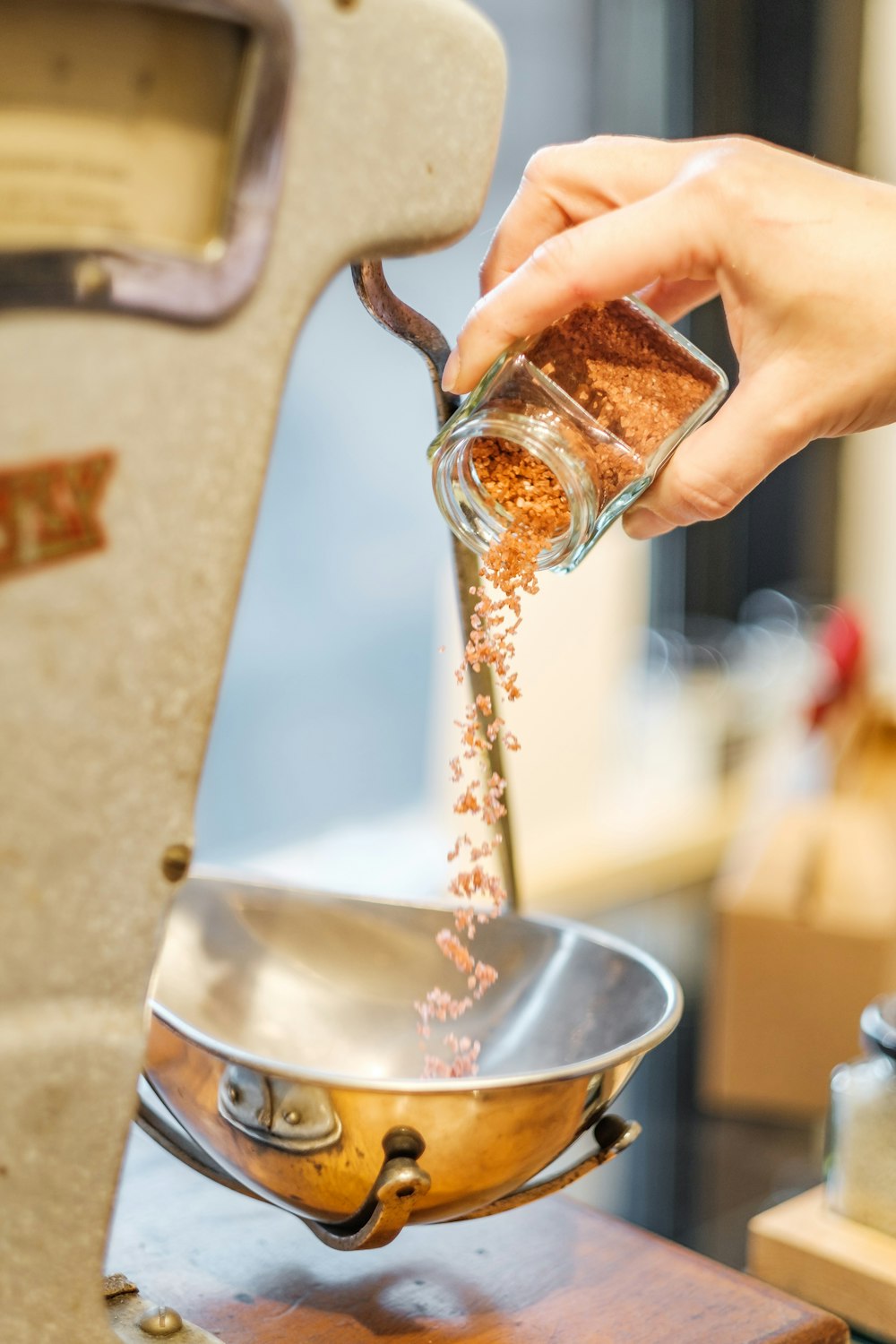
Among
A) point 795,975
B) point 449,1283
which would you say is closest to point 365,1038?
point 449,1283

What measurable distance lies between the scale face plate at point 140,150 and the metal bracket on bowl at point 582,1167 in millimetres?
403

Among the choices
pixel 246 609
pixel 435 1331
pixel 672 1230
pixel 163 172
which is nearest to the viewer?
pixel 163 172

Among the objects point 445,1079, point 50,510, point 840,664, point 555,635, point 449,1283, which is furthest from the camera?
point 555,635

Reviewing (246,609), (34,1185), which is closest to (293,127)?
(34,1185)

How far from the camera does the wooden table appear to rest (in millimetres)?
646

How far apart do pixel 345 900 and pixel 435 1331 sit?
0.23m

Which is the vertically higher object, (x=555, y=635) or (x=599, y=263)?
(x=599, y=263)

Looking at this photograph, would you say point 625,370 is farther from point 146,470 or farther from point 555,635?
point 555,635

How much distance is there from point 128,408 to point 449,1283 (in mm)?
441

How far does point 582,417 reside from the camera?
0.67 meters

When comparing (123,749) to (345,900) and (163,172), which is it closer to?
(163,172)

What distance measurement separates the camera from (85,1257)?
21.1 inches

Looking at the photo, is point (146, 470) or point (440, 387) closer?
point (146, 470)

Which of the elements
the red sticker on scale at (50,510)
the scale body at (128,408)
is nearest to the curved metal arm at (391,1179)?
the scale body at (128,408)
